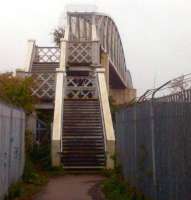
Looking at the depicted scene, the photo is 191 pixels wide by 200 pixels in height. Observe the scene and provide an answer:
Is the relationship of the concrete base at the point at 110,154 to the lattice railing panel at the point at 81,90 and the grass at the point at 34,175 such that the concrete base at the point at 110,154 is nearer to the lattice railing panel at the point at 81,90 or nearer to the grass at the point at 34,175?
the grass at the point at 34,175

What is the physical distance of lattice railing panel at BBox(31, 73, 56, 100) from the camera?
32719 mm

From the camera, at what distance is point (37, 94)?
32469 millimetres

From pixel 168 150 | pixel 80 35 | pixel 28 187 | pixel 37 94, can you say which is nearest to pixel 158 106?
pixel 168 150

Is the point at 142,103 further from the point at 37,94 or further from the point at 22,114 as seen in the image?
the point at 37,94

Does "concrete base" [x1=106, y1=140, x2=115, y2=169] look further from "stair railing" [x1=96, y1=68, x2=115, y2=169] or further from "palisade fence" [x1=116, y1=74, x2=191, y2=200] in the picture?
"palisade fence" [x1=116, y1=74, x2=191, y2=200]

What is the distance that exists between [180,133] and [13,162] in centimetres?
756

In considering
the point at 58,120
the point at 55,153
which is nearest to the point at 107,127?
the point at 58,120

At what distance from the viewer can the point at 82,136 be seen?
27.0 metres

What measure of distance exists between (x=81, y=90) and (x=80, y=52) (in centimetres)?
798

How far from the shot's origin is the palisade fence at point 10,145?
45.4 feet

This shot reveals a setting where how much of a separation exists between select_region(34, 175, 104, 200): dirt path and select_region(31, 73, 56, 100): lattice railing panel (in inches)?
407

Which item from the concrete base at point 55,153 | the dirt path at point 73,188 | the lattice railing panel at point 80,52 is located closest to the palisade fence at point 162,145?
the dirt path at point 73,188

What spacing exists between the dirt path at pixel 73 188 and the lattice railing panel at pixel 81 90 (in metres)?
11.1

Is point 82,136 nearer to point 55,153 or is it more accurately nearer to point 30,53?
point 55,153
